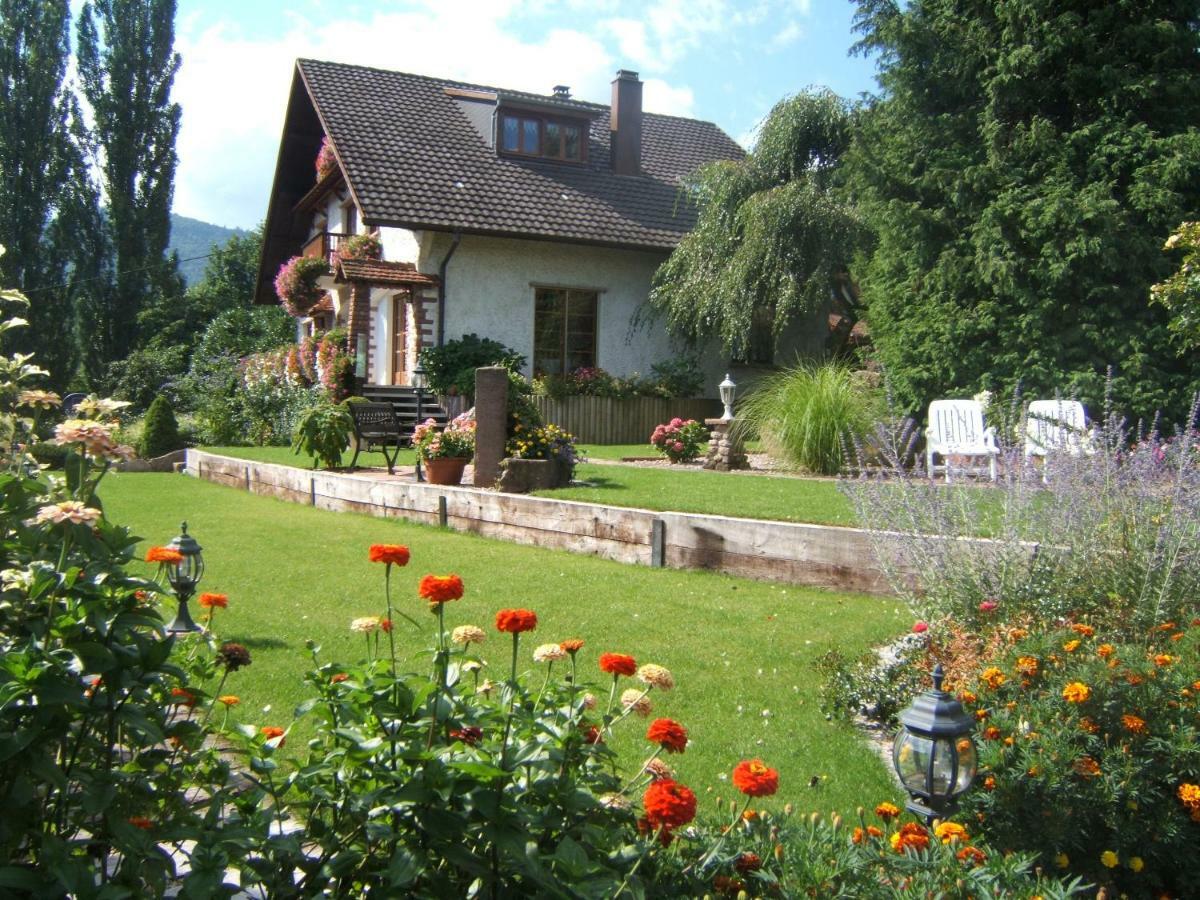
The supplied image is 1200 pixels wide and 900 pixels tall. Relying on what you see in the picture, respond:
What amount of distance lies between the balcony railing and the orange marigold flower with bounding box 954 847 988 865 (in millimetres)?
22383

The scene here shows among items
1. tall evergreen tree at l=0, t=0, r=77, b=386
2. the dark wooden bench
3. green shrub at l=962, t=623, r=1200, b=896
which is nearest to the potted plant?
the dark wooden bench

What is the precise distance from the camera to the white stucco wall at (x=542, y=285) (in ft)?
67.1

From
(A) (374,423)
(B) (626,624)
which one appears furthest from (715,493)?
(A) (374,423)

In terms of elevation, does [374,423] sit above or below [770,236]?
below

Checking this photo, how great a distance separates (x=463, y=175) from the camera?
21.1m

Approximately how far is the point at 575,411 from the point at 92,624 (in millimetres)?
17297

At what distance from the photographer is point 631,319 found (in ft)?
72.2

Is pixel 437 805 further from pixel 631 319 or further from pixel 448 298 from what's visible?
pixel 631 319

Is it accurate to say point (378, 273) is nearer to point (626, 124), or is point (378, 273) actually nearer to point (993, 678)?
point (626, 124)

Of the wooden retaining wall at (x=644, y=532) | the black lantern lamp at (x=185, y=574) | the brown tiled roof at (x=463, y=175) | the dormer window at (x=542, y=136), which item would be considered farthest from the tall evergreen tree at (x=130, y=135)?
the black lantern lamp at (x=185, y=574)

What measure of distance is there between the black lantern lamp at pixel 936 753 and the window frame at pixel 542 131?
20738mm

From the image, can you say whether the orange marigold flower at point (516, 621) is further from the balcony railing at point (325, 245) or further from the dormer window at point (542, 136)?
the balcony railing at point (325, 245)

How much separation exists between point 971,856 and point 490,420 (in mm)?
8775

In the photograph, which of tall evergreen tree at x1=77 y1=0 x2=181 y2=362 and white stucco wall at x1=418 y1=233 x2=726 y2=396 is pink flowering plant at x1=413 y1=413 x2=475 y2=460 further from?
tall evergreen tree at x1=77 y1=0 x2=181 y2=362
